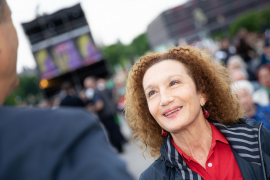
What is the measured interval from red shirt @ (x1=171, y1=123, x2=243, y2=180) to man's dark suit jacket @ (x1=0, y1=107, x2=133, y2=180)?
1.34m

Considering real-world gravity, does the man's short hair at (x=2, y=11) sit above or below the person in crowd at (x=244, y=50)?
above

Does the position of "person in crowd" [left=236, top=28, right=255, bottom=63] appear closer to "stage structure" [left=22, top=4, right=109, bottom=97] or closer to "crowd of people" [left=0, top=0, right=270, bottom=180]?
"stage structure" [left=22, top=4, right=109, bottom=97]

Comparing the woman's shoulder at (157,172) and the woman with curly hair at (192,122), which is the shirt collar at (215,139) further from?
the woman's shoulder at (157,172)

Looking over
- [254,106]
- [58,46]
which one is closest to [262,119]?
[254,106]

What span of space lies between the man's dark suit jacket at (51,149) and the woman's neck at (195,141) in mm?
1388

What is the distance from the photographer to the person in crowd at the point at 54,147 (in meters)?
0.49

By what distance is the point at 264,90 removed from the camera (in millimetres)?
4398

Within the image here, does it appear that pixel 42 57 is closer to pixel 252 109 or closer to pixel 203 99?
pixel 252 109

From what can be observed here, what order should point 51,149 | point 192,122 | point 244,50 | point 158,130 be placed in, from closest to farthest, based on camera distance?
point 51,149 < point 192,122 < point 158,130 < point 244,50

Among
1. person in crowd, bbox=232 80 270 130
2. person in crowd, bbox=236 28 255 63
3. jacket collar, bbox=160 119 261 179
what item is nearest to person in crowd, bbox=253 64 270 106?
person in crowd, bbox=232 80 270 130

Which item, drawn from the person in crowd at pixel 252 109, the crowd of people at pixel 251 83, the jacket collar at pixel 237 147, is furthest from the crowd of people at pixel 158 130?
the person in crowd at pixel 252 109

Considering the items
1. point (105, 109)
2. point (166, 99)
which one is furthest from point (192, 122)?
point (105, 109)

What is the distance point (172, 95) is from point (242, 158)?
67 centimetres

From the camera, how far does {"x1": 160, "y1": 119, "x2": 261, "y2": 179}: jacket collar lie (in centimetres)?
171
